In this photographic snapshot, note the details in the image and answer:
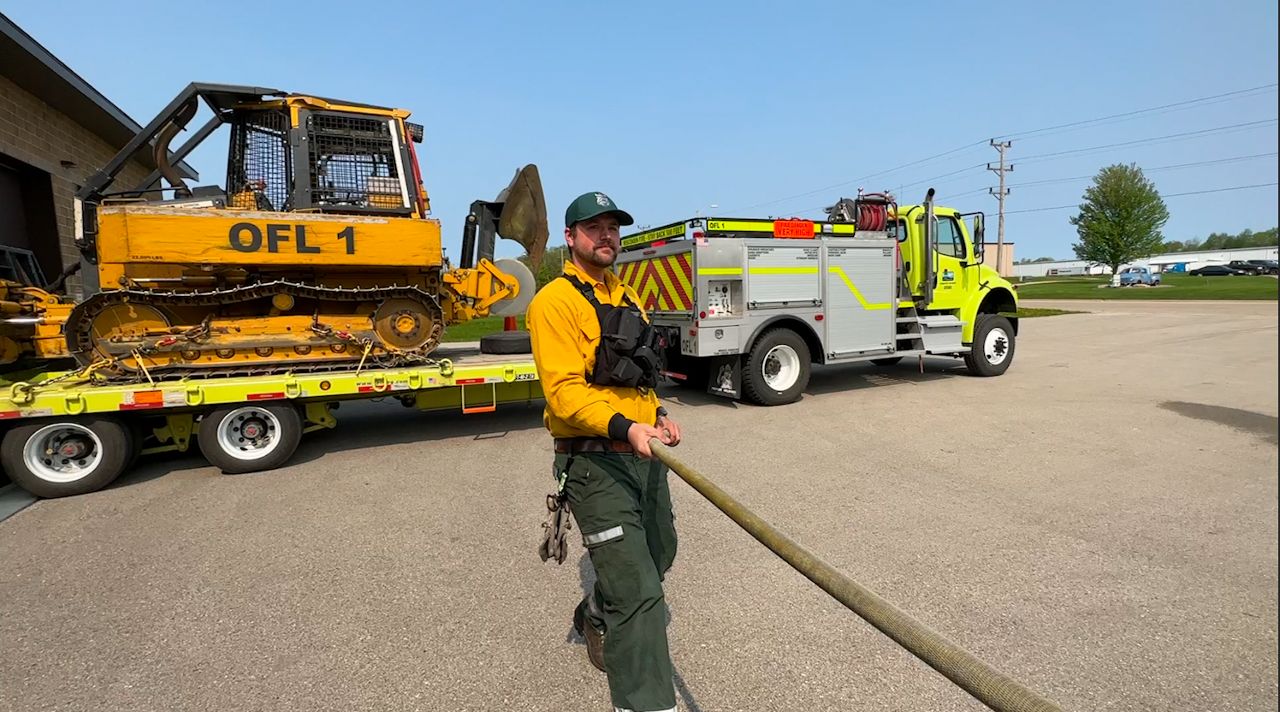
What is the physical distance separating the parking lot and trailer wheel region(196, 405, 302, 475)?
0.50 feet

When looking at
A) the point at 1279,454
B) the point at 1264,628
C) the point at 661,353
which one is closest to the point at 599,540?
the point at 661,353

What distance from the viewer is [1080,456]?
18.9 feet

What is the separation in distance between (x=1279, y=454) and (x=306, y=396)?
6366 mm

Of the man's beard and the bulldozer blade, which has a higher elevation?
the bulldozer blade

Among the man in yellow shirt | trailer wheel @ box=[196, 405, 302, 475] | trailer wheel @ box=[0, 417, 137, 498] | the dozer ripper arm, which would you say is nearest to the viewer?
the man in yellow shirt

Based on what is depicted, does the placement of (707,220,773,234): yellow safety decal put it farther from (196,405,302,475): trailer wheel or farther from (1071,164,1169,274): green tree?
(1071,164,1169,274): green tree

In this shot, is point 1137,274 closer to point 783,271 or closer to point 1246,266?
point 783,271

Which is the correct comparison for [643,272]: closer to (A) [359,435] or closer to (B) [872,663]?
(A) [359,435]

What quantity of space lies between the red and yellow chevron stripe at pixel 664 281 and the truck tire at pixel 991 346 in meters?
5.18

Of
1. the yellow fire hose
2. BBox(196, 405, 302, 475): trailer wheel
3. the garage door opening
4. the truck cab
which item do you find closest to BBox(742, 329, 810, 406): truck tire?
the truck cab

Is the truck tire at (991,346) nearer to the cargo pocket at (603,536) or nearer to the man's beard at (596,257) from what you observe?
the man's beard at (596,257)

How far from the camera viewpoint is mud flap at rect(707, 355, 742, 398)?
8391 mm

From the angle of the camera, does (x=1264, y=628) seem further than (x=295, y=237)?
No

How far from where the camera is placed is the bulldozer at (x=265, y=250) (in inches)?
234
